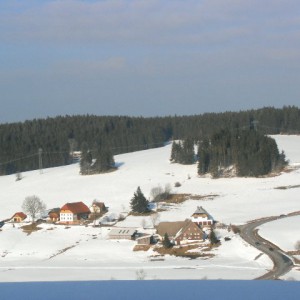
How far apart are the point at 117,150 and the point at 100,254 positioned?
5167 centimetres

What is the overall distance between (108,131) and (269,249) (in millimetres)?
61715

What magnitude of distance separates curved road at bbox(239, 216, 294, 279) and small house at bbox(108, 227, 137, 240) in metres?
5.76

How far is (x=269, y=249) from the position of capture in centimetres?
2605

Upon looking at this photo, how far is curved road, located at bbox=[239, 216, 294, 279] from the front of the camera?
69.8ft

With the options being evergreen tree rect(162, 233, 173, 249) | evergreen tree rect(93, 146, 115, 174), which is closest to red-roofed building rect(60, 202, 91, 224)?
evergreen tree rect(162, 233, 173, 249)

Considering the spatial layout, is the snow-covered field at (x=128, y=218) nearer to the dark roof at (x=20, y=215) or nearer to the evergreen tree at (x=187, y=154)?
the evergreen tree at (x=187, y=154)

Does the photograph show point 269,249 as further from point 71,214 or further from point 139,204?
point 71,214

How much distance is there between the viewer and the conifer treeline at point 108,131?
7294 cm

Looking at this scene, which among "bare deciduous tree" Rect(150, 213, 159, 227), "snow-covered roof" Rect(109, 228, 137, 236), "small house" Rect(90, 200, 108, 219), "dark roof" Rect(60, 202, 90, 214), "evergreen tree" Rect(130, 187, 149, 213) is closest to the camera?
"snow-covered roof" Rect(109, 228, 137, 236)

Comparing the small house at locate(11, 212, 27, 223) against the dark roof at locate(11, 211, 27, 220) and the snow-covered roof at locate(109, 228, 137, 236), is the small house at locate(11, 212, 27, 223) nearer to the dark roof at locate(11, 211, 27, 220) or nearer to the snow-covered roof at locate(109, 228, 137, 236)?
the dark roof at locate(11, 211, 27, 220)

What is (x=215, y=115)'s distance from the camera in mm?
91750

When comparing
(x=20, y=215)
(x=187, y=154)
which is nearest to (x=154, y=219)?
(x=20, y=215)

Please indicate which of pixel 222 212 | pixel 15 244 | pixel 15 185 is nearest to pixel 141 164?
pixel 15 185

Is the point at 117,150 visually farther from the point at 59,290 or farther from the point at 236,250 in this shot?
the point at 59,290
